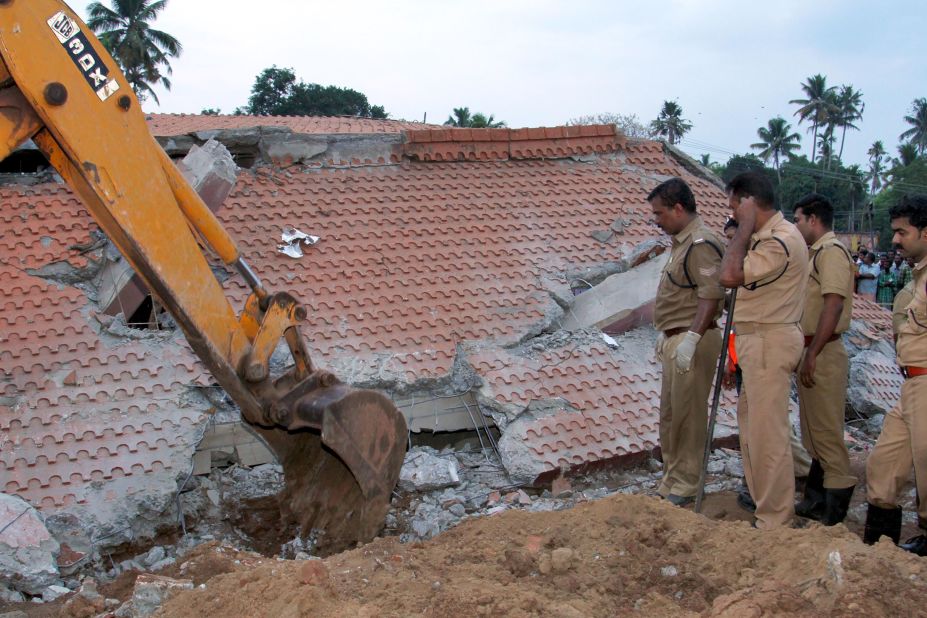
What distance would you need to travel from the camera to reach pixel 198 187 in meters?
6.93

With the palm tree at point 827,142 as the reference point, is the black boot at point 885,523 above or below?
below

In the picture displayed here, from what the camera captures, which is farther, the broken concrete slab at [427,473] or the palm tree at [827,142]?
the palm tree at [827,142]

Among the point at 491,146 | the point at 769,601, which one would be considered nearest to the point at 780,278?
the point at 769,601

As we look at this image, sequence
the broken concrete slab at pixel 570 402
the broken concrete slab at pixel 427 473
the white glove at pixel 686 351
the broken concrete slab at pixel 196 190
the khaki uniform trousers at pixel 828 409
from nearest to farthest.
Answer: the white glove at pixel 686 351
the khaki uniform trousers at pixel 828 409
the broken concrete slab at pixel 427 473
the broken concrete slab at pixel 570 402
the broken concrete slab at pixel 196 190

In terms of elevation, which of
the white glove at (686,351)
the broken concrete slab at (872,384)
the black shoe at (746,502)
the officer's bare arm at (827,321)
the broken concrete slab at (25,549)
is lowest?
the broken concrete slab at (25,549)

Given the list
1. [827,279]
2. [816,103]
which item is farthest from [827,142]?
[827,279]

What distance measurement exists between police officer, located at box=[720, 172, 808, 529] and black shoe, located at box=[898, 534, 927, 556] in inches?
24.8

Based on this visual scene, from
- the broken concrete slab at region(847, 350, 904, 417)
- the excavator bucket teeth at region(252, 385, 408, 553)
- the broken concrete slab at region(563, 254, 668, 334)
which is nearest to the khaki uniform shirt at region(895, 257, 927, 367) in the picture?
the excavator bucket teeth at region(252, 385, 408, 553)

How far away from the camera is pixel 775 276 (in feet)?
14.5

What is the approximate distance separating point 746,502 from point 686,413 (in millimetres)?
724

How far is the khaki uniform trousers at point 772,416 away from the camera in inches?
174

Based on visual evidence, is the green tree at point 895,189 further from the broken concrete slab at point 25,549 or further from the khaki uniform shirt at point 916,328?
the broken concrete slab at point 25,549

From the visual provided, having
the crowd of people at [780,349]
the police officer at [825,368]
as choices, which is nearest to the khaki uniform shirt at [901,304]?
the crowd of people at [780,349]

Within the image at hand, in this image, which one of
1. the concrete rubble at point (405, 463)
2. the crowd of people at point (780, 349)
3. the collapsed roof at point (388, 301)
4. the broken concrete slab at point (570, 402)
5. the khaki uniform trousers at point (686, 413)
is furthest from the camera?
the broken concrete slab at point (570, 402)
